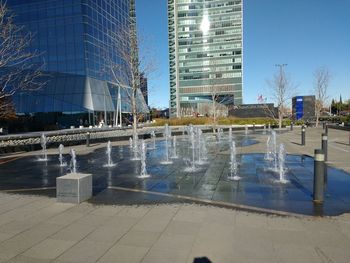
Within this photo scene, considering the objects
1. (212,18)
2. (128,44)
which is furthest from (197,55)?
(128,44)

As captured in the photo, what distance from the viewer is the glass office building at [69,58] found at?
63312mm

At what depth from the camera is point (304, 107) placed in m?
62.0

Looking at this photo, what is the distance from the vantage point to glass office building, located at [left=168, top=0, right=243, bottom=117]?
13488 cm

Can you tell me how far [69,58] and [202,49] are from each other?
266ft

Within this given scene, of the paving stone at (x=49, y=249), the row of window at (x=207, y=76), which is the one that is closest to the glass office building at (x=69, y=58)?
the paving stone at (x=49, y=249)

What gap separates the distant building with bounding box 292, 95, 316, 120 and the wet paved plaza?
49322 mm

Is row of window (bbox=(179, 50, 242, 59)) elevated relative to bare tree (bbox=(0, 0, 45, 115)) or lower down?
elevated

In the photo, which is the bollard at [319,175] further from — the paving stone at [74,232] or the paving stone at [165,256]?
the paving stone at [74,232]

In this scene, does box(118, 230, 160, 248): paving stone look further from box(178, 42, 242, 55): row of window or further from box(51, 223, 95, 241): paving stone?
box(178, 42, 242, 55): row of window

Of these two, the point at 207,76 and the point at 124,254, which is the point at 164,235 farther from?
the point at 207,76

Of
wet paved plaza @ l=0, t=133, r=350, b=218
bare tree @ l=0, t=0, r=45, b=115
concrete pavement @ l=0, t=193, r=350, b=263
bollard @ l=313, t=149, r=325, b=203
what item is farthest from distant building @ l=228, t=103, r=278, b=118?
concrete pavement @ l=0, t=193, r=350, b=263

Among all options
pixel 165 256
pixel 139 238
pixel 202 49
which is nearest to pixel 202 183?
pixel 139 238

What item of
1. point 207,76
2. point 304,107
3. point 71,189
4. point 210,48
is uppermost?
point 210,48

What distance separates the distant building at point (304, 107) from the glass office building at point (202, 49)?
67981mm
